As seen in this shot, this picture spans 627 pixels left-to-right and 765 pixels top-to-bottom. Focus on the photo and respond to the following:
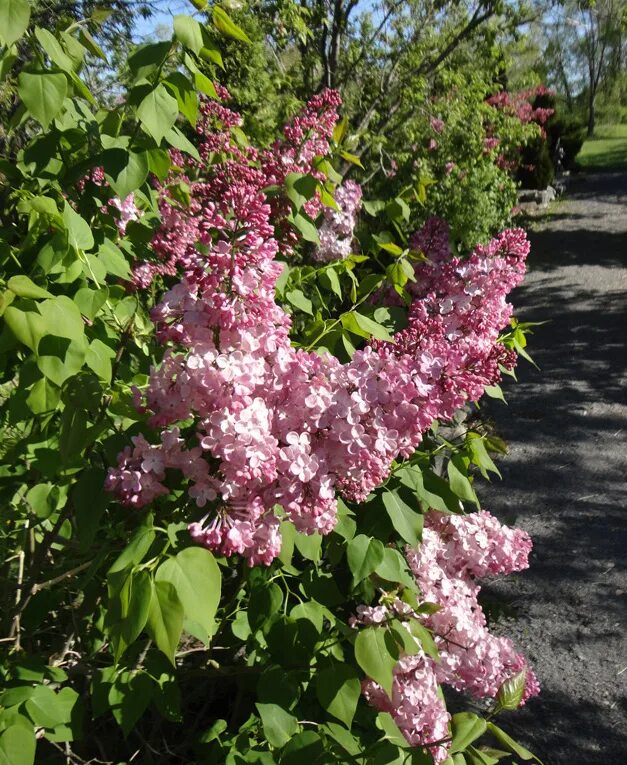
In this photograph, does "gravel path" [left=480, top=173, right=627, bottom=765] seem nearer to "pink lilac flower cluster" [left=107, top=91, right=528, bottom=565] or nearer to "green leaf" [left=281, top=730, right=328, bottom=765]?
"green leaf" [left=281, top=730, right=328, bottom=765]

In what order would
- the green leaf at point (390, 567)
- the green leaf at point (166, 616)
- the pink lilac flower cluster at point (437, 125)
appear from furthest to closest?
1. the pink lilac flower cluster at point (437, 125)
2. the green leaf at point (390, 567)
3. the green leaf at point (166, 616)


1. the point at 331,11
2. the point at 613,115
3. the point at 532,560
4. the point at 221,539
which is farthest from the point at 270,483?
the point at 613,115

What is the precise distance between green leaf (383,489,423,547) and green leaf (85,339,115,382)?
0.71m

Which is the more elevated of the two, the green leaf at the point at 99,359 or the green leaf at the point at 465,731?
the green leaf at the point at 99,359

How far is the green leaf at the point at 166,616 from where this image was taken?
1.00 meters

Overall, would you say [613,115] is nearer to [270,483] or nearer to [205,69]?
[205,69]

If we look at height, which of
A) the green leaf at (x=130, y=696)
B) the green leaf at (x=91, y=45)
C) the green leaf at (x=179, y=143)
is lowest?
the green leaf at (x=130, y=696)

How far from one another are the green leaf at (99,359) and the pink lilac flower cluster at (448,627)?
34.7 inches

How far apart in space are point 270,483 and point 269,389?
182mm

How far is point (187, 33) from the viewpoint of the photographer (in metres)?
1.29

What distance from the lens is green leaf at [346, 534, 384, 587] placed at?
1546 millimetres

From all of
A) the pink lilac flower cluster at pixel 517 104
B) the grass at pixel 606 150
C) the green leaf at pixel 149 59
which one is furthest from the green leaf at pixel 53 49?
the grass at pixel 606 150

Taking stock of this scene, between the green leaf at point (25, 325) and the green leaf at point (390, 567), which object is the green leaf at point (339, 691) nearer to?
the green leaf at point (390, 567)

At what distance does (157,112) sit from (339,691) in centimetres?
124
